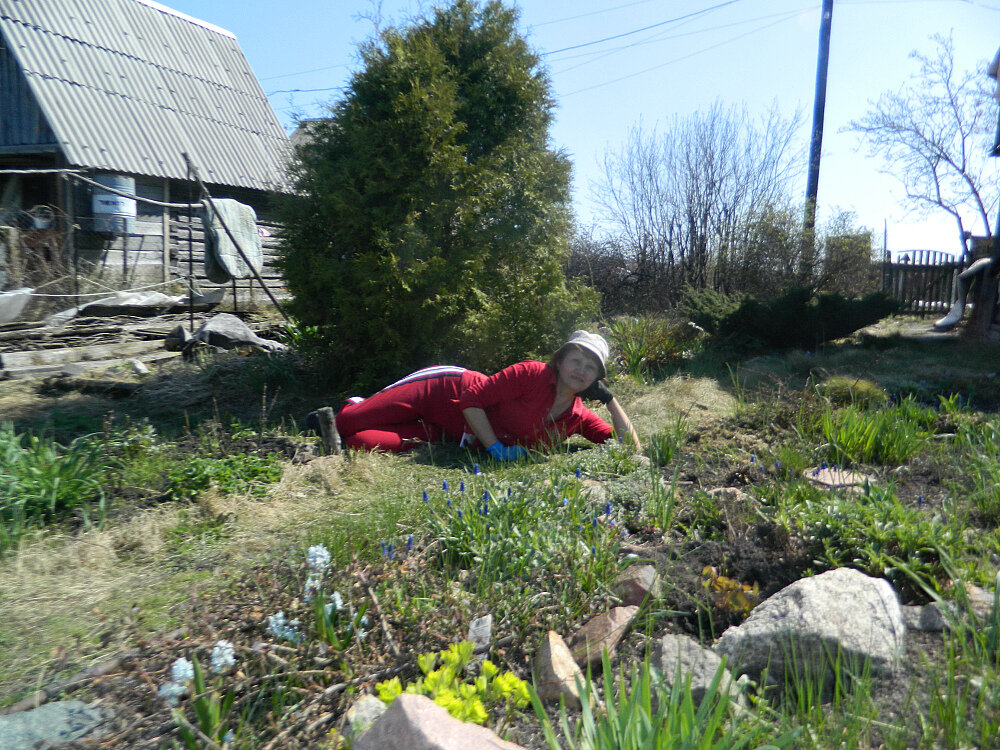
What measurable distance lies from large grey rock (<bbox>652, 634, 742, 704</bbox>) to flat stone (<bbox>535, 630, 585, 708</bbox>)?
26 cm

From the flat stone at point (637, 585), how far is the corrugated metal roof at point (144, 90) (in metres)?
9.06

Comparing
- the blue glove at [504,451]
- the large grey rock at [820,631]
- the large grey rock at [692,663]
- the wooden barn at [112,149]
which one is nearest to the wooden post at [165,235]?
the wooden barn at [112,149]

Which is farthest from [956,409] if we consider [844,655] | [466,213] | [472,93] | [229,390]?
[229,390]

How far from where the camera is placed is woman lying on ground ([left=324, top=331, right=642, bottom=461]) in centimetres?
468

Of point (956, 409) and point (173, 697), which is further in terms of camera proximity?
point (956, 409)

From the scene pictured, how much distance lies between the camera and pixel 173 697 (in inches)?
79.0

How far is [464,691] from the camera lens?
1899mm

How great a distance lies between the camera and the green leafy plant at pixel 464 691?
1.80 metres

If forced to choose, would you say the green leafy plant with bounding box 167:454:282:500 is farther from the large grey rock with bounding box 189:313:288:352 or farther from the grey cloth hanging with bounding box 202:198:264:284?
the grey cloth hanging with bounding box 202:198:264:284


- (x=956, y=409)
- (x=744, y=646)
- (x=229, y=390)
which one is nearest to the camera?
(x=744, y=646)

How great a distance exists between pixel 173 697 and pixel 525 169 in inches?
208

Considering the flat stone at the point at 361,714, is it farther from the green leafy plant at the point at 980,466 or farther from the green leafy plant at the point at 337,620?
the green leafy plant at the point at 980,466

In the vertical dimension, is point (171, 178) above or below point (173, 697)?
above

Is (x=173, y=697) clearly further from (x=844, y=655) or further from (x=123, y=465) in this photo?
(x=123, y=465)
